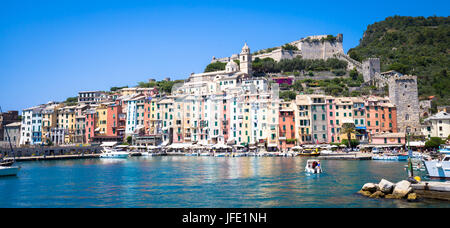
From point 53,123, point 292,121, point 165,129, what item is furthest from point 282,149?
point 53,123

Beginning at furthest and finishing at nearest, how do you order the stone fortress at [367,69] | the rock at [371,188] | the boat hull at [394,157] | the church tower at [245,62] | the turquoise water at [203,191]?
the church tower at [245,62] < the stone fortress at [367,69] < the boat hull at [394,157] < the rock at [371,188] < the turquoise water at [203,191]

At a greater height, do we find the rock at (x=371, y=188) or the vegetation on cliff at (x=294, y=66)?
the vegetation on cliff at (x=294, y=66)

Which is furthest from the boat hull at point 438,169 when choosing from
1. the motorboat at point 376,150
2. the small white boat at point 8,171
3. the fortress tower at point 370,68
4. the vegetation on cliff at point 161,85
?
the vegetation on cliff at point 161,85

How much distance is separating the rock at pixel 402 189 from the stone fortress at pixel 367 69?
51.2m

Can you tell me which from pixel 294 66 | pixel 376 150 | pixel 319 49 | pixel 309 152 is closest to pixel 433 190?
pixel 376 150

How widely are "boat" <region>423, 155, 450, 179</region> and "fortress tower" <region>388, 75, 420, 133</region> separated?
42.4 metres

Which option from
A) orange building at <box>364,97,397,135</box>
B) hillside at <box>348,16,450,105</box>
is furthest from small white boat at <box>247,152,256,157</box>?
hillside at <box>348,16,450,105</box>

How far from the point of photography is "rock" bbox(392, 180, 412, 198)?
23062 mm

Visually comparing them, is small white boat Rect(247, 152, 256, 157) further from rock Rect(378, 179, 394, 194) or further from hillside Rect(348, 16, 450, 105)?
rock Rect(378, 179, 394, 194)

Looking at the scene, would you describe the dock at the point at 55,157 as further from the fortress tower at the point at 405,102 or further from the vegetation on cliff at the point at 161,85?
the fortress tower at the point at 405,102

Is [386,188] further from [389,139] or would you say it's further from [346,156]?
[389,139]

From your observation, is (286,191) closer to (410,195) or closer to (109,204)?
(410,195)

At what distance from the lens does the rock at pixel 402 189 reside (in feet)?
75.7
